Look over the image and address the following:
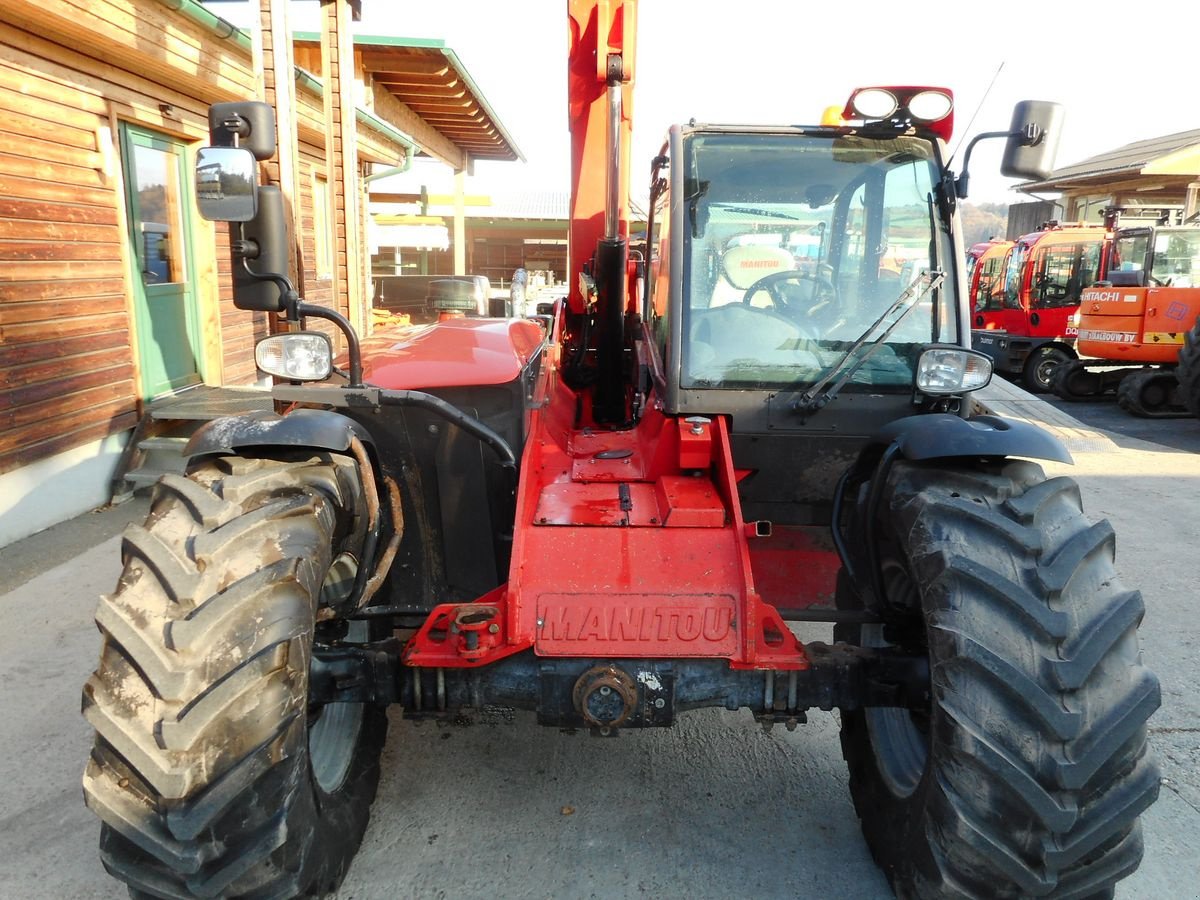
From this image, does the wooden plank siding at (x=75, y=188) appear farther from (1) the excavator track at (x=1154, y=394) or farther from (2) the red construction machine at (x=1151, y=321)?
(1) the excavator track at (x=1154, y=394)

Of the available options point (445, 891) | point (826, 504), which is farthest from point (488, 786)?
point (826, 504)

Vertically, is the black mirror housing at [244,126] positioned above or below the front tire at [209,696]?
above

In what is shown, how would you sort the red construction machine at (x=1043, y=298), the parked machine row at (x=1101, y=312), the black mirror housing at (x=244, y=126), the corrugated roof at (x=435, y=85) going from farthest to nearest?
the red construction machine at (x=1043, y=298)
the parked machine row at (x=1101, y=312)
the corrugated roof at (x=435, y=85)
the black mirror housing at (x=244, y=126)

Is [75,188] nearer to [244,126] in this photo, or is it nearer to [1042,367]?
[244,126]

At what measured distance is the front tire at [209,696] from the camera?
190 cm

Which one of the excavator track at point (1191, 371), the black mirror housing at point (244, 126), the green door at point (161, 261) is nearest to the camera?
the black mirror housing at point (244, 126)

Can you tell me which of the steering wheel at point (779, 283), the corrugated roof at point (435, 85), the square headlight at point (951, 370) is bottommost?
the square headlight at point (951, 370)

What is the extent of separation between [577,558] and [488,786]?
1.04m

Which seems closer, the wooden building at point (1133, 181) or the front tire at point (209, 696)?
the front tire at point (209, 696)

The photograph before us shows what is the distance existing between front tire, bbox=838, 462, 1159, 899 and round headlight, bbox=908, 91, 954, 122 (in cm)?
164

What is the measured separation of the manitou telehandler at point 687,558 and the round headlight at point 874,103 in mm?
12

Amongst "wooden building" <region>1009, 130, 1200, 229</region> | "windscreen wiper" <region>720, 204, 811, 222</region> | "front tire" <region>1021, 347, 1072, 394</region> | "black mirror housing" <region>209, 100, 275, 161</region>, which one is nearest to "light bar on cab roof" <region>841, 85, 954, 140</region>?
"windscreen wiper" <region>720, 204, 811, 222</region>

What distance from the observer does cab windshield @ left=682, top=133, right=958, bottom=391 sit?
3195mm

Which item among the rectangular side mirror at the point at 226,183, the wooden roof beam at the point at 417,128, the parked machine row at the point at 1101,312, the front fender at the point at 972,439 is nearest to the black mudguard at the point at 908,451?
the front fender at the point at 972,439
